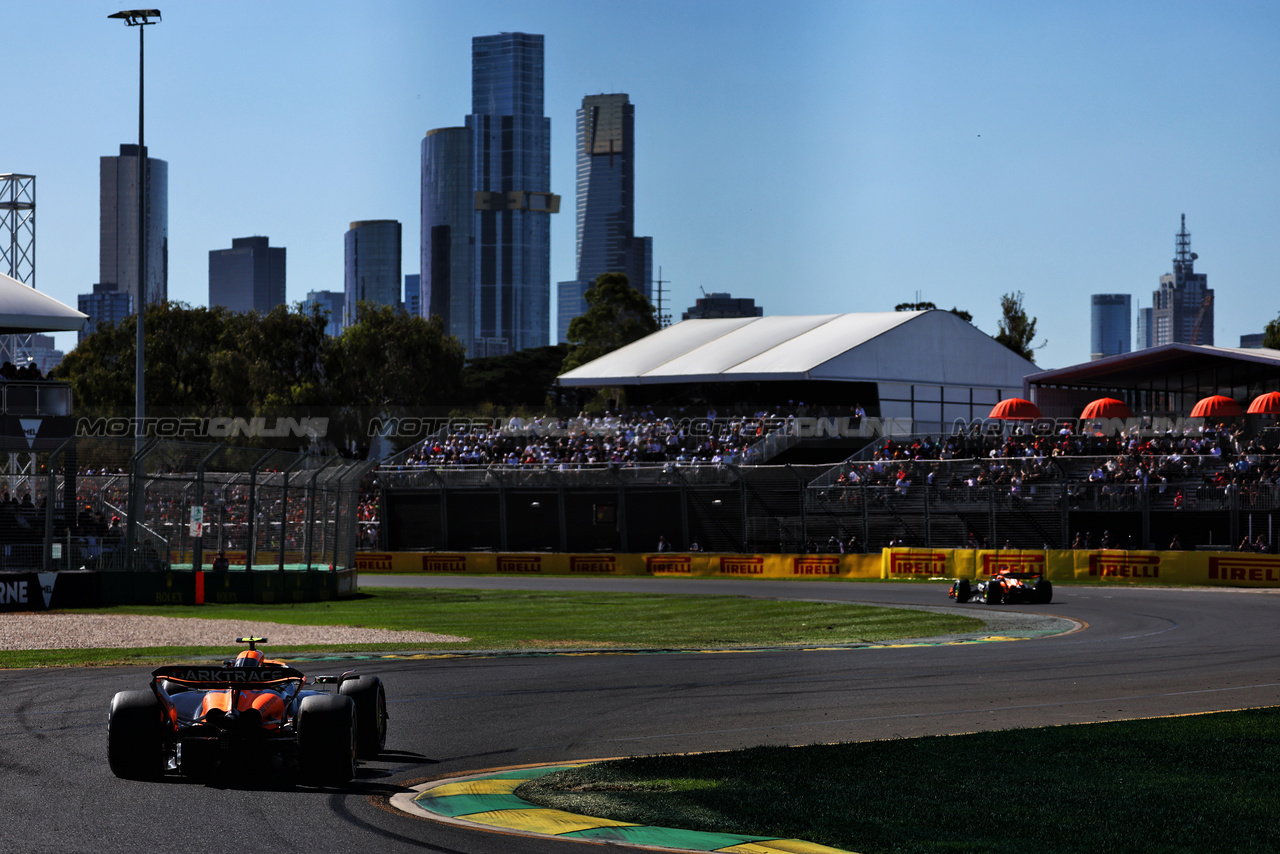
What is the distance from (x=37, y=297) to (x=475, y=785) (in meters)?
35.9

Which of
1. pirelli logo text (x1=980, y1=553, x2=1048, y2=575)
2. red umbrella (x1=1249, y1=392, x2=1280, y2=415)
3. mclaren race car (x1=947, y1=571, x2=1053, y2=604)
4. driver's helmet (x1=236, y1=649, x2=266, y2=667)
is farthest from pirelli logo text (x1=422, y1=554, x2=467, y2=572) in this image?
driver's helmet (x1=236, y1=649, x2=266, y2=667)

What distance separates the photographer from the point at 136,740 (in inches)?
371

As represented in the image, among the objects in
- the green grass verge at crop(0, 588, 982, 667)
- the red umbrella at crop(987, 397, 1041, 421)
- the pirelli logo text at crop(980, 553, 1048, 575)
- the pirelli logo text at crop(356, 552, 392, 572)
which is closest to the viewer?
the green grass verge at crop(0, 588, 982, 667)

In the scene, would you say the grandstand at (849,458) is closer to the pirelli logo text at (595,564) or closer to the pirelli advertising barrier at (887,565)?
the pirelli advertising barrier at (887,565)

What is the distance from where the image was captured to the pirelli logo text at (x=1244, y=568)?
36406 mm

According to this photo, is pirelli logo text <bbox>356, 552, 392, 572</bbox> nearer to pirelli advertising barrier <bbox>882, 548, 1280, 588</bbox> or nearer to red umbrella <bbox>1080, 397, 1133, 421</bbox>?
pirelli advertising barrier <bbox>882, 548, 1280, 588</bbox>

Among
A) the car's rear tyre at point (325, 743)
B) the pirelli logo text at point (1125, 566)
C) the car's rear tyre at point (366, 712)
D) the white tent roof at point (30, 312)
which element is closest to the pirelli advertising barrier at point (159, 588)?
the white tent roof at point (30, 312)

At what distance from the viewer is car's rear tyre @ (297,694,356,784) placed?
Result: 9.33 meters

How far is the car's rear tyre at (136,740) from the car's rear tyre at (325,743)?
98 cm

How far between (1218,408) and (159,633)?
3911 cm

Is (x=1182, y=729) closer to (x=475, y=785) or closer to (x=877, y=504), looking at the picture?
(x=475, y=785)

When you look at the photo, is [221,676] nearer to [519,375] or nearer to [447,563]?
[447,563]

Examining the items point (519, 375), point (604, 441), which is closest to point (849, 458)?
point (604, 441)

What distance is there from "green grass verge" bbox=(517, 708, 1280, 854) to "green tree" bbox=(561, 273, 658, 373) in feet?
278
